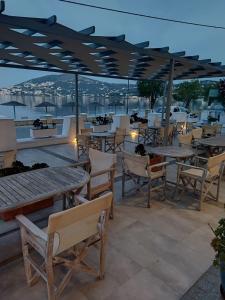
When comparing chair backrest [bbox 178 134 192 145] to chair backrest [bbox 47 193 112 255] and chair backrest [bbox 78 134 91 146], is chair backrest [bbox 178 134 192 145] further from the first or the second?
chair backrest [bbox 47 193 112 255]

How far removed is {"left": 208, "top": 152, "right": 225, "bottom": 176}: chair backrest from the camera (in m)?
3.51

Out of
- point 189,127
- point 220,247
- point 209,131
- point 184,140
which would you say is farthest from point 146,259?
point 189,127

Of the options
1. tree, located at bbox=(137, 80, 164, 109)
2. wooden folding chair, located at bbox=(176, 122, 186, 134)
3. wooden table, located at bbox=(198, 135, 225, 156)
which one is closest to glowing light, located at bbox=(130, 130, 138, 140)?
wooden folding chair, located at bbox=(176, 122, 186, 134)

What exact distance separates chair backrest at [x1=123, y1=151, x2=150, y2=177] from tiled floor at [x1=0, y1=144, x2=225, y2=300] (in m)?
0.55

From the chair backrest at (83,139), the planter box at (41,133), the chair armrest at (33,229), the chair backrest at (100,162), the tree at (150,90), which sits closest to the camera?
the chair armrest at (33,229)

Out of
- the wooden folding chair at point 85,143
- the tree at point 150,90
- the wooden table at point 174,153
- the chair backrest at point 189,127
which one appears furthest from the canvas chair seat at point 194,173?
the tree at point 150,90

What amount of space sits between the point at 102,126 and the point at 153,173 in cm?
644

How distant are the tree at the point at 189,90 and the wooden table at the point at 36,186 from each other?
1730cm

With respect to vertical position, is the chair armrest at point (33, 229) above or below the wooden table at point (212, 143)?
below

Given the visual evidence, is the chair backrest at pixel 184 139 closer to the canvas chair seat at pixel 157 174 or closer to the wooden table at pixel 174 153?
the wooden table at pixel 174 153

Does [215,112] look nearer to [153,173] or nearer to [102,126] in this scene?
[102,126]

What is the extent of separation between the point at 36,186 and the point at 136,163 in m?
1.72

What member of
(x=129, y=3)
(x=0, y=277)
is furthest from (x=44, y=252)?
(x=129, y=3)

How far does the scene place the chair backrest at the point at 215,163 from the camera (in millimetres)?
3506
